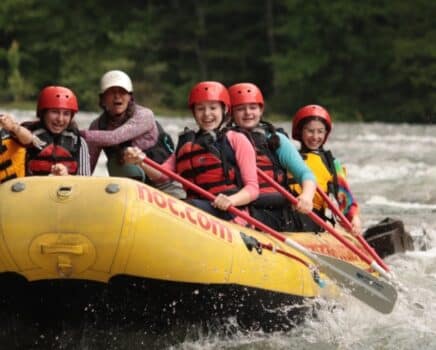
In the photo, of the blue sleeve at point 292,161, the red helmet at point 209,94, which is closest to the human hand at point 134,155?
the red helmet at point 209,94

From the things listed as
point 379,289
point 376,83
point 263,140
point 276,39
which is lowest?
point 379,289

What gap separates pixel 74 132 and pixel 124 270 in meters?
1.44

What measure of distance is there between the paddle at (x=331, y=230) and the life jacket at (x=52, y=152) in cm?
104

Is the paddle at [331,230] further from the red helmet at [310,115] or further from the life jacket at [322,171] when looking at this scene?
the red helmet at [310,115]

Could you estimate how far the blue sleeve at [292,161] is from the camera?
19.4ft

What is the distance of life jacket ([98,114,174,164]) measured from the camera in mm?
6320

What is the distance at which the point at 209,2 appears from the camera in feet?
109

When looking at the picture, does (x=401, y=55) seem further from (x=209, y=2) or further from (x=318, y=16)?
(x=209, y=2)

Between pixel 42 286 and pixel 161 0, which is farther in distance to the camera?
pixel 161 0

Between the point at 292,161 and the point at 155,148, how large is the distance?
36.6 inches

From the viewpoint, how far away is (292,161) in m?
6.02

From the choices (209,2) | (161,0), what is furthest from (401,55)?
(161,0)

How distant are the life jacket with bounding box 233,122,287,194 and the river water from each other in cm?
79

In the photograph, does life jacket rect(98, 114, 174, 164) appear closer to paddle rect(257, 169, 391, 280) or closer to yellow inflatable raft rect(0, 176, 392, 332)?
paddle rect(257, 169, 391, 280)
